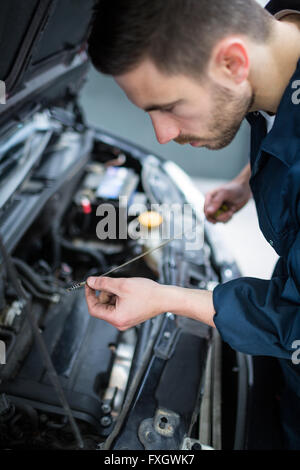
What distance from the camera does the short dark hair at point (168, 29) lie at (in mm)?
641

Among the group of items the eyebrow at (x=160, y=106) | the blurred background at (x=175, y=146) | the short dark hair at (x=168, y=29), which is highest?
the short dark hair at (x=168, y=29)

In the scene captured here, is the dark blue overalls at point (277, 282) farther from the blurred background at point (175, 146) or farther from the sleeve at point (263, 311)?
the blurred background at point (175, 146)

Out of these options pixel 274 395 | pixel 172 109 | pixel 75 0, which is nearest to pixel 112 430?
pixel 274 395

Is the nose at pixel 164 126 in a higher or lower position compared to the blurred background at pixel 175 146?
higher

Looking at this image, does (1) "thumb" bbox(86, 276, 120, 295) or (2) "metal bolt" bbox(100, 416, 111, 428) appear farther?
(2) "metal bolt" bbox(100, 416, 111, 428)

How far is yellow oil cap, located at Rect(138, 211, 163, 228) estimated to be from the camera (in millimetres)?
1485

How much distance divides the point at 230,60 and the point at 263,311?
1.59ft

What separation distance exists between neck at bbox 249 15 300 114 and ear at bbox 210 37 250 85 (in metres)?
0.04

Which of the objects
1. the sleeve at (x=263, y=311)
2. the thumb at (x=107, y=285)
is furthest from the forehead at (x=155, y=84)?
the thumb at (x=107, y=285)

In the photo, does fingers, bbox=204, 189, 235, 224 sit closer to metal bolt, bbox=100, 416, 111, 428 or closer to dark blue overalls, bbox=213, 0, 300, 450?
dark blue overalls, bbox=213, 0, 300, 450

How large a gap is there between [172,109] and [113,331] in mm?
694

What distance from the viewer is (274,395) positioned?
1.19 meters

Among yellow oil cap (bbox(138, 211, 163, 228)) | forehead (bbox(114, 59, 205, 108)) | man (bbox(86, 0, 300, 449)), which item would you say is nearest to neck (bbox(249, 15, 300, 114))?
man (bbox(86, 0, 300, 449))
